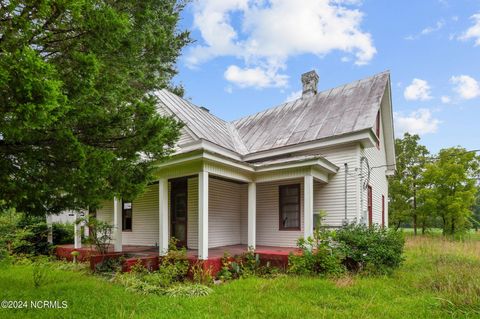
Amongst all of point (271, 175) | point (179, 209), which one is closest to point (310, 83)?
point (271, 175)

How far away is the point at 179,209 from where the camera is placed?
35.6ft

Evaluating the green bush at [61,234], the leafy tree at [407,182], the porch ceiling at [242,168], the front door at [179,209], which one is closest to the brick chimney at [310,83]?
the porch ceiling at [242,168]

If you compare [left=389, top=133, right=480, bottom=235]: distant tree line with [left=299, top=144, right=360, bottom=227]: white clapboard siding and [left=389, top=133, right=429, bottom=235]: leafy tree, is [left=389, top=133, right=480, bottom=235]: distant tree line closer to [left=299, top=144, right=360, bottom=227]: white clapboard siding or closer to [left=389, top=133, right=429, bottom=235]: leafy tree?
[left=389, top=133, right=429, bottom=235]: leafy tree

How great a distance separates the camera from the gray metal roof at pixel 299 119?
10.2 m

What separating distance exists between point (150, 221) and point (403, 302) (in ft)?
29.1

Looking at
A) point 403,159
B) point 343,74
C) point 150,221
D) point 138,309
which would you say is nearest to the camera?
point 138,309

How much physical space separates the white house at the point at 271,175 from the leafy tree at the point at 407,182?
11.0m

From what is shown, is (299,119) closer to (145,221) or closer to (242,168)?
(242,168)

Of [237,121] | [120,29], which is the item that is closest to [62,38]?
[120,29]

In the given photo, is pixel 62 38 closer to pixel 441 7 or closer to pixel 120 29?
pixel 120 29

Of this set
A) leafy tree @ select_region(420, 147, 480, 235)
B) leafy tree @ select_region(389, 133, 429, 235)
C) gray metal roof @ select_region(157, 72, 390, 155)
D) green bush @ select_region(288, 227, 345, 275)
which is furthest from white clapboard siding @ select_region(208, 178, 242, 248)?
leafy tree @ select_region(389, 133, 429, 235)

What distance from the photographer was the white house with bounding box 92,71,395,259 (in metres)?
8.55

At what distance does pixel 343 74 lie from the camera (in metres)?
15.7

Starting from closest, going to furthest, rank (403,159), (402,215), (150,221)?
(150,221) < (402,215) < (403,159)
